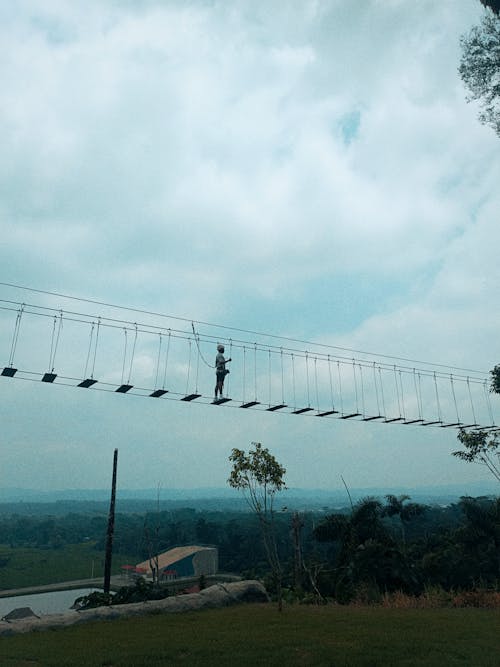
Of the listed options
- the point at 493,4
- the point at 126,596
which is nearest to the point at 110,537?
the point at 126,596

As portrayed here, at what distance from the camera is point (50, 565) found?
277 ft

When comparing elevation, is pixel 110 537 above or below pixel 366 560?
above

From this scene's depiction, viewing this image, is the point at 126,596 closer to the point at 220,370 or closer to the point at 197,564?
the point at 220,370

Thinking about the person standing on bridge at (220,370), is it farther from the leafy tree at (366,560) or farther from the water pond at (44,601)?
the water pond at (44,601)

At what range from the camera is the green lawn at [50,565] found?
73812mm

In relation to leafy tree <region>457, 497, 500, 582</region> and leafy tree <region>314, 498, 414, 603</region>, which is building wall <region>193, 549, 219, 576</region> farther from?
leafy tree <region>457, 497, 500, 582</region>

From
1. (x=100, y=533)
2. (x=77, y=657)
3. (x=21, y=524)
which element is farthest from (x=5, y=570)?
(x=77, y=657)

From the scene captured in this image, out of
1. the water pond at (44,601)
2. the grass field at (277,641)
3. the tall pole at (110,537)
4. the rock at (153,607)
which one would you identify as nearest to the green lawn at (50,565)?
the water pond at (44,601)

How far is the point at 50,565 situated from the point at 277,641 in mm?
84206

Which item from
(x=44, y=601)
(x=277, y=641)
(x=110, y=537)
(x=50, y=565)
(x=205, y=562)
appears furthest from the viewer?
(x=50, y=565)

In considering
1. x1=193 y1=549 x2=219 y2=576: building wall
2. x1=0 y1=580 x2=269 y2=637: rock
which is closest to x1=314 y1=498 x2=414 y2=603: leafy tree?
x1=0 y1=580 x2=269 y2=637: rock

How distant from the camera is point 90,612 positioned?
16.6 meters

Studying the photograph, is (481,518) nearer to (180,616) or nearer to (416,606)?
(416,606)

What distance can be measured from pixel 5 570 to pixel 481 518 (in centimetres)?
7618
